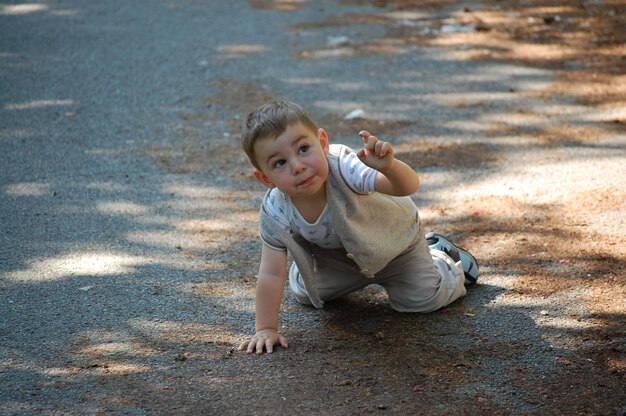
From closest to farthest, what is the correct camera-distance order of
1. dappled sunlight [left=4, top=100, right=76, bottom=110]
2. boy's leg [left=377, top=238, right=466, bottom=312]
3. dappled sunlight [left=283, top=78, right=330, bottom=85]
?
boy's leg [left=377, top=238, right=466, bottom=312], dappled sunlight [left=4, top=100, right=76, bottom=110], dappled sunlight [left=283, top=78, right=330, bottom=85]

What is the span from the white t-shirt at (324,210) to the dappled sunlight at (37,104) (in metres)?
3.26

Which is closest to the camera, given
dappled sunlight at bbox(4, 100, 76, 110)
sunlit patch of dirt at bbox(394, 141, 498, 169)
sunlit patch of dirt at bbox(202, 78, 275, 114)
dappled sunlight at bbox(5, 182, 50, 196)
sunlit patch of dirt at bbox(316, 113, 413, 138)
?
dappled sunlight at bbox(5, 182, 50, 196)

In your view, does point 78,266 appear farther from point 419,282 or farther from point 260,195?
point 419,282

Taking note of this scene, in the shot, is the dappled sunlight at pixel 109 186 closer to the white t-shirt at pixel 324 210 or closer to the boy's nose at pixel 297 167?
the white t-shirt at pixel 324 210

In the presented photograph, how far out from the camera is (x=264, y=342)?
3211 mm

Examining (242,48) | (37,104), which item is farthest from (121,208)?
(242,48)

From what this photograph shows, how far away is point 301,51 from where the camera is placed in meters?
6.98

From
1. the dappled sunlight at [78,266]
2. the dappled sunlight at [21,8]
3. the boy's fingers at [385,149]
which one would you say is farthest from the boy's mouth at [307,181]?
the dappled sunlight at [21,8]

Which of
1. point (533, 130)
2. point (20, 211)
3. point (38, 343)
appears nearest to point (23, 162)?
point (20, 211)

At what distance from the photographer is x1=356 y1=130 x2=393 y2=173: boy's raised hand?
2.93 metres

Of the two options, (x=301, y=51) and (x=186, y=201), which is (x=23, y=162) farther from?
(x=301, y=51)

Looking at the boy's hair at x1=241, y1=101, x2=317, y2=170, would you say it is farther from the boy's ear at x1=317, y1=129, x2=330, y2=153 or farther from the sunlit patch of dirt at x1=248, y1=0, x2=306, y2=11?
the sunlit patch of dirt at x1=248, y1=0, x2=306, y2=11

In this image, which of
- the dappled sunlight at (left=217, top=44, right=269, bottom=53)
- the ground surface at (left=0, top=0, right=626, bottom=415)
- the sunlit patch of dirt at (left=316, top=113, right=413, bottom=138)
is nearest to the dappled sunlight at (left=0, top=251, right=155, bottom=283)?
the ground surface at (left=0, top=0, right=626, bottom=415)

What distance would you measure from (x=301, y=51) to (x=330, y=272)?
376 cm
